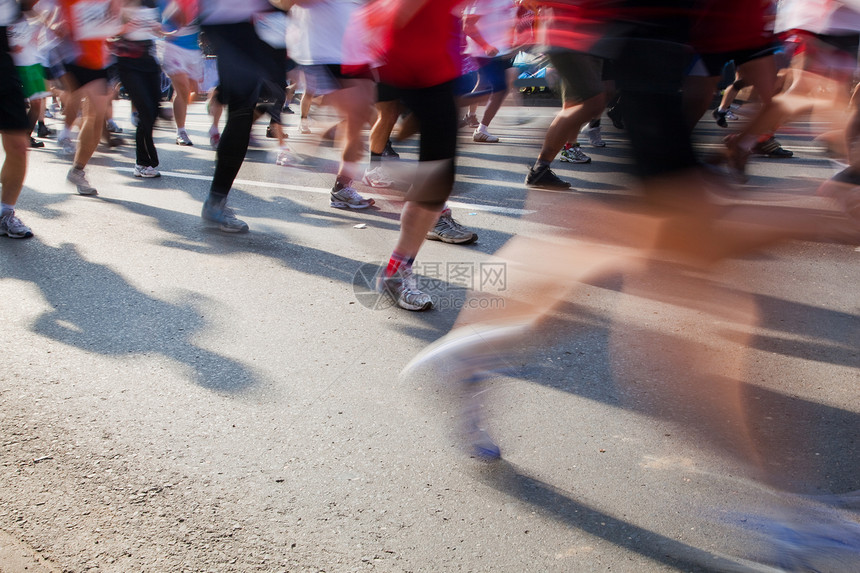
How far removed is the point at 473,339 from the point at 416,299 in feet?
4.48

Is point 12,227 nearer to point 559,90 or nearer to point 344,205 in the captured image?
point 344,205

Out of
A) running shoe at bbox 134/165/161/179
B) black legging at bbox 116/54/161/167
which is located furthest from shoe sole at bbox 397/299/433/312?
running shoe at bbox 134/165/161/179

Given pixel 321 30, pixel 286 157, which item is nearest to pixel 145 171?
pixel 286 157

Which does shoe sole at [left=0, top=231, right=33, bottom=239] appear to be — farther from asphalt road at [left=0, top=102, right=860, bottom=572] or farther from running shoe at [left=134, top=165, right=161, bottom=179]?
running shoe at [left=134, top=165, right=161, bottom=179]

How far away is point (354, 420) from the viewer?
2.62 meters

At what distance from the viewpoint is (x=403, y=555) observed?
1938mm

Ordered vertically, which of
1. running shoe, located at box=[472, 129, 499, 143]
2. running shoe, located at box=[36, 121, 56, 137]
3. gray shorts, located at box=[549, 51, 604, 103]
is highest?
gray shorts, located at box=[549, 51, 604, 103]

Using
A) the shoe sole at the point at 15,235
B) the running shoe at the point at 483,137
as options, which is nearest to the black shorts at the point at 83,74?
the shoe sole at the point at 15,235

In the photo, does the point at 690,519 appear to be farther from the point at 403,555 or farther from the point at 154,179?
the point at 154,179

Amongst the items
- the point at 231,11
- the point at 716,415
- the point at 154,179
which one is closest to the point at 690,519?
the point at 716,415

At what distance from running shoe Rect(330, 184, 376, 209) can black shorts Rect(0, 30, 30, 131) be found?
2106 millimetres

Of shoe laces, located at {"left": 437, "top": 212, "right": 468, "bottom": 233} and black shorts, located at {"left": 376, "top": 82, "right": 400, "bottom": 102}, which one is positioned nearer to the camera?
black shorts, located at {"left": 376, "top": 82, "right": 400, "bottom": 102}

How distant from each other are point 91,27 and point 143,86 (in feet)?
2.51

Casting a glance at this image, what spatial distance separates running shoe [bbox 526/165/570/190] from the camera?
17.8ft
